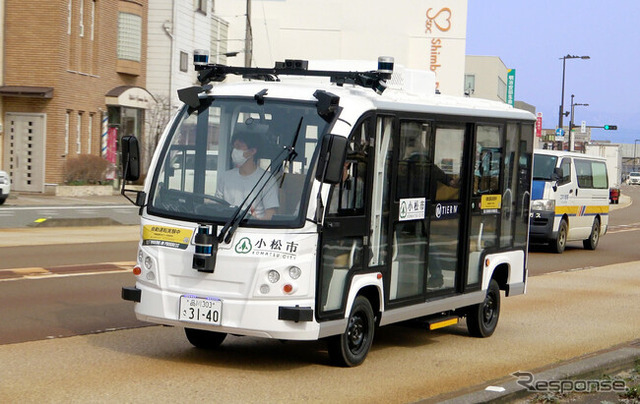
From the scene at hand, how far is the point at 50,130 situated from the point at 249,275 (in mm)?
32247

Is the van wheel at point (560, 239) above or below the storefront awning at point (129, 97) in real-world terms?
below

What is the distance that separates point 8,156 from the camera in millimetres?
39531

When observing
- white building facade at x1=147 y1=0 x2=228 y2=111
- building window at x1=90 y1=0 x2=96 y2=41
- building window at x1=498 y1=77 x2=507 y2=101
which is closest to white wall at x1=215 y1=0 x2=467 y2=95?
white building facade at x1=147 y1=0 x2=228 y2=111

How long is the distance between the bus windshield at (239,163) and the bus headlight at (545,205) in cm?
1736

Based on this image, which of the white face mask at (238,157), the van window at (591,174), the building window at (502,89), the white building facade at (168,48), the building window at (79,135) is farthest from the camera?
the building window at (502,89)

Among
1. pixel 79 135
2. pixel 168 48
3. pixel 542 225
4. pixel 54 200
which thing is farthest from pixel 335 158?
pixel 168 48

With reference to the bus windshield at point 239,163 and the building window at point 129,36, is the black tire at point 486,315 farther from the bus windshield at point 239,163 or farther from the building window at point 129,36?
the building window at point 129,36

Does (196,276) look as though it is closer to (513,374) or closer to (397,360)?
(397,360)

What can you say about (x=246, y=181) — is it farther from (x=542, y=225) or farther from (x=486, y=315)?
(x=542, y=225)

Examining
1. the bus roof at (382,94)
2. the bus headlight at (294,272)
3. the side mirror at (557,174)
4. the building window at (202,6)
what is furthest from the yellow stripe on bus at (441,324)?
the building window at (202,6)

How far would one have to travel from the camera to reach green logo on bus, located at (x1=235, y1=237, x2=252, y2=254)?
8.73m

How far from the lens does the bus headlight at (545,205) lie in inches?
1013

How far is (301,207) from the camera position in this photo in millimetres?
8812

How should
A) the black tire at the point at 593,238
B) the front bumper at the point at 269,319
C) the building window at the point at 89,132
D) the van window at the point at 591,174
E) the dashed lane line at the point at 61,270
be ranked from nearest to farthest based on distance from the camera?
1. the front bumper at the point at 269,319
2. the dashed lane line at the point at 61,270
3. the van window at the point at 591,174
4. the black tire at the point at 593,238
5. the building window at the point at 89,132
